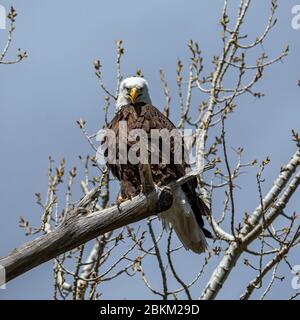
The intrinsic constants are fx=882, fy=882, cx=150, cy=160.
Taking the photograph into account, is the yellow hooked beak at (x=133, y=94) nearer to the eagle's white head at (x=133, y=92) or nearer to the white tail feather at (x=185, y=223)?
the eagle's white head at (x=133, y=92)

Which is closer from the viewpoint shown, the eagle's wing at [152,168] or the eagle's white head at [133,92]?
the eagle's wing at [152,168]

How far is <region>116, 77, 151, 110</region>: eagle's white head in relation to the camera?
8.80 metres

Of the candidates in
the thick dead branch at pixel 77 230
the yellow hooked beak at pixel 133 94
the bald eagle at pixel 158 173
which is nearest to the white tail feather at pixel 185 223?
the bald eagle at pixel 158 173

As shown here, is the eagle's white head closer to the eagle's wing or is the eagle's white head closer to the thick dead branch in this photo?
the eagle's wing

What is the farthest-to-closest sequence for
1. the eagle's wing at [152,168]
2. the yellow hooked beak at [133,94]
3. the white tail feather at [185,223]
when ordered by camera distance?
the yellow hooked beak at [133,94], the white tail feather at [185,223], the eagle's wing at [152,168]

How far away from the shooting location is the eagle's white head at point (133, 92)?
28.9 feet

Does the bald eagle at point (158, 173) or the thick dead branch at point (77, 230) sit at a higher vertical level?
the bald eagle at point (158, 173)

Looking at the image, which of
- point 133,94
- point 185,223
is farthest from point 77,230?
point 133,94

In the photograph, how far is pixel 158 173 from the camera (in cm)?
812

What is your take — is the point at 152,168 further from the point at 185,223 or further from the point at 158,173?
the point at 185,223
